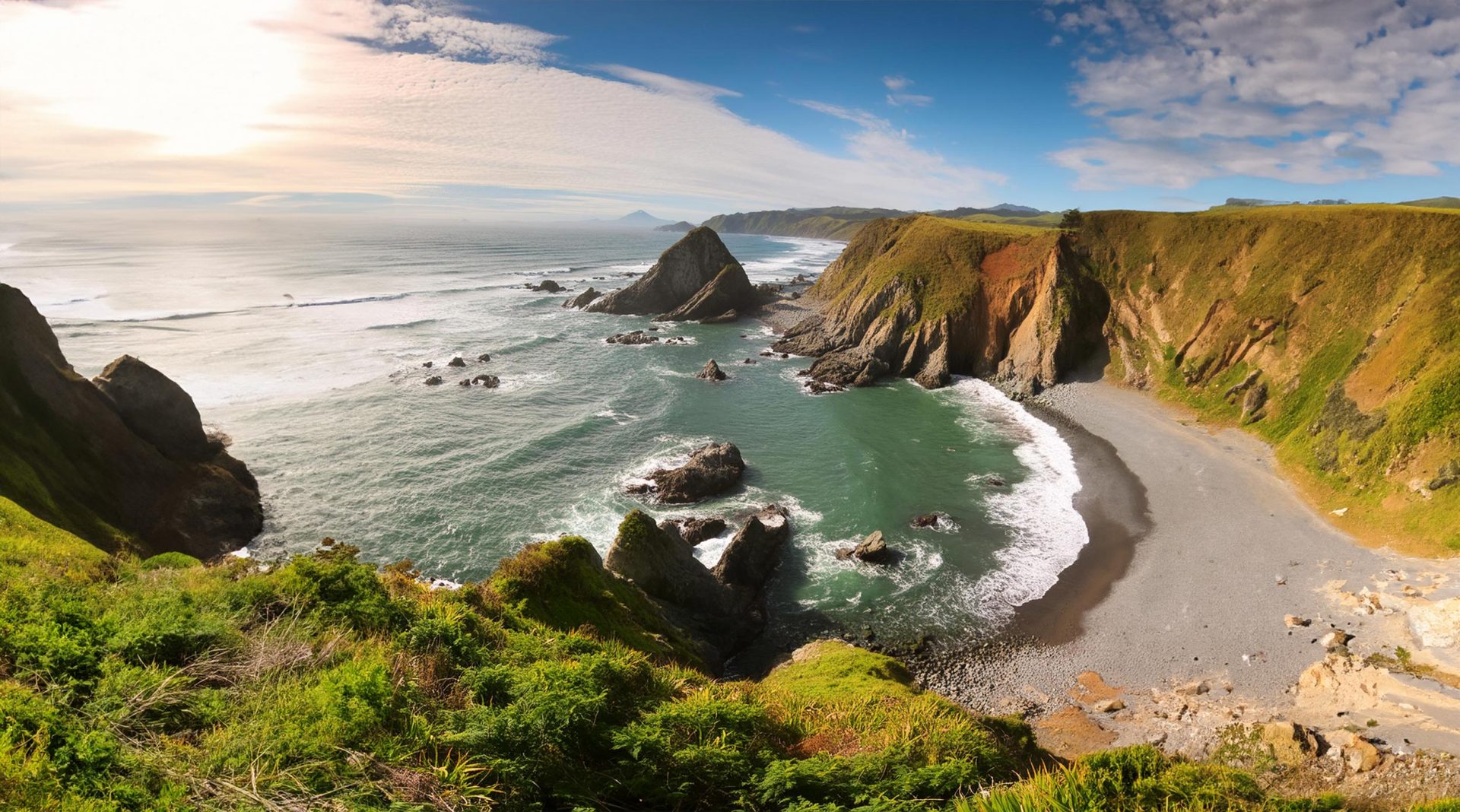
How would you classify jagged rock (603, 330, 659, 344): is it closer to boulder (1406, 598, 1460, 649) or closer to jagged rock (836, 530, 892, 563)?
jagged rock (836, 530, 892, 563)

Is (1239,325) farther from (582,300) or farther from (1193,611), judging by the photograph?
(582,300)

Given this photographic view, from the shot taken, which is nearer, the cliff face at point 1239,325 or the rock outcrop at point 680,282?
the cliff face at point 1239,325

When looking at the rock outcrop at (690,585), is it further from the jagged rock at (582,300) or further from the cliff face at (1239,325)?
the jagged rock at (582,300)

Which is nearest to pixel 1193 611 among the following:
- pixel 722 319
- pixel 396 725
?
pixel 396 725

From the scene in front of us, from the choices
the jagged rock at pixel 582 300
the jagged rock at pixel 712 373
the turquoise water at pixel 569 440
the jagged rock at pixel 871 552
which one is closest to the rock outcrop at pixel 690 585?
the turquoise water at pixel 569 440

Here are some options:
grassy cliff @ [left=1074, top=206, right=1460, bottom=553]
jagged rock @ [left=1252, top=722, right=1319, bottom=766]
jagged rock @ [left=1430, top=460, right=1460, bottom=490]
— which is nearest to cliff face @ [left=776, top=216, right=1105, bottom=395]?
grassy cliff @ [left=1074, top=206, right=1460, bottom=553]

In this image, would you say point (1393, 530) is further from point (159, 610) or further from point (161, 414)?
point (161, 414)
